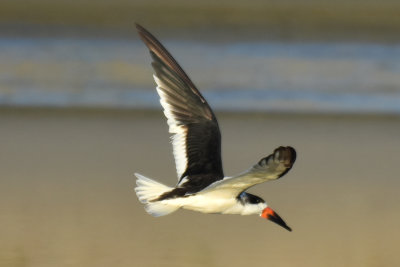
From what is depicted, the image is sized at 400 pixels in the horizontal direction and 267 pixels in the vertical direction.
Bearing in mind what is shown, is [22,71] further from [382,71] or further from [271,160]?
[271,160]

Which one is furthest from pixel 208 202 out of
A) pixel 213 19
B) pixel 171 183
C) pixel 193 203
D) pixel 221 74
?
pixel 213 19

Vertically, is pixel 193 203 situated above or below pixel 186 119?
below

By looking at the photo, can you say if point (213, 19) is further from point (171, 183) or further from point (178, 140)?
point (178, 140)

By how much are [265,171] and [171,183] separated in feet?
5.75

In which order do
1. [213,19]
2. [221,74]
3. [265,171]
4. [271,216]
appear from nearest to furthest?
[265,171], [271,216], [221,74], [213,19]

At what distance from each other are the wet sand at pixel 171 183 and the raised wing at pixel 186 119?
0.37 metres

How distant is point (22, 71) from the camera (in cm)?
745

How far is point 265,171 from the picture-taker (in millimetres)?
3775

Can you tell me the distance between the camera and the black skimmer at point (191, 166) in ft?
14.4

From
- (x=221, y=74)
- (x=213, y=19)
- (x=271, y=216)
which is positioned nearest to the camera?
(x=271, y=216)

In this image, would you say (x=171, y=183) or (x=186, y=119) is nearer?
(x=186, y=119)

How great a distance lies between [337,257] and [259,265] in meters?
0.38

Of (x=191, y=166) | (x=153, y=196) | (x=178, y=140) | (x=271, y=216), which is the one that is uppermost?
(x=178, y=140)

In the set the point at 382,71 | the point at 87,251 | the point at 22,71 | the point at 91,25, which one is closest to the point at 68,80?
the point at 22,71
